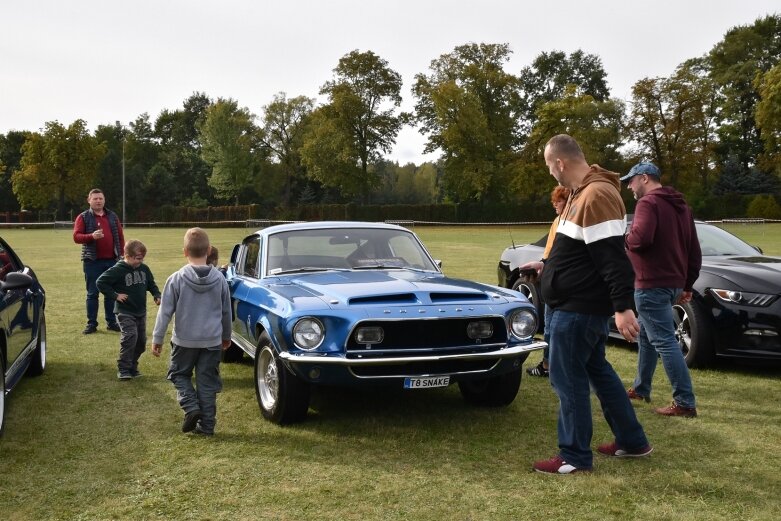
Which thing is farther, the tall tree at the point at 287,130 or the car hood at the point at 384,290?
the tall tree at the point at 287,130

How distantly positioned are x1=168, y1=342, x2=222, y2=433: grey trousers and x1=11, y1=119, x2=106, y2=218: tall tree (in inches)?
3051

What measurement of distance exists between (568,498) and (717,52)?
72.2 metres

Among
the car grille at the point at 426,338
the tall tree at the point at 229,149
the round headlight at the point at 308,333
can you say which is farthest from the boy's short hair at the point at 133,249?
the tall tree at the point at 229,149

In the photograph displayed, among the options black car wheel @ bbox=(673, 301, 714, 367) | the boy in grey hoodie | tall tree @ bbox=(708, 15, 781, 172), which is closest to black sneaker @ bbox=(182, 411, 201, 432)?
the boy in grey hoodie

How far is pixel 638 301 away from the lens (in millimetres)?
5863

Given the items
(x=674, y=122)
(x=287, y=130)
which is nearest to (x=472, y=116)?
(x=674, y=122)

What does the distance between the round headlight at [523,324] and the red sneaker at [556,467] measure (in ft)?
4.16

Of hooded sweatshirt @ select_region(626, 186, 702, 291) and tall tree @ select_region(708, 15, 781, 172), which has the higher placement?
tall tree @ select_region(708, 15, 781, 172)

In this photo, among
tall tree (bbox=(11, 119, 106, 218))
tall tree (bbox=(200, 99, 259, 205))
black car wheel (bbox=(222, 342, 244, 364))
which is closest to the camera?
black car wheel (bbox=(222, 342, 244, 364))

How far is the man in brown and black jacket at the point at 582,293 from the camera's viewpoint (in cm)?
413

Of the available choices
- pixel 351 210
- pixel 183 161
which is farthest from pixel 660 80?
pixel 183 161

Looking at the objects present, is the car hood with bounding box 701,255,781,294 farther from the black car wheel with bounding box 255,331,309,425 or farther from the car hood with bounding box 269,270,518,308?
the black car wheel with bounding box 255,331,309,425

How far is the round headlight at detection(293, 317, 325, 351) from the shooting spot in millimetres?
5246

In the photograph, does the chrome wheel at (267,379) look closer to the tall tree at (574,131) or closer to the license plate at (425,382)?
the license plate at (425,382)
